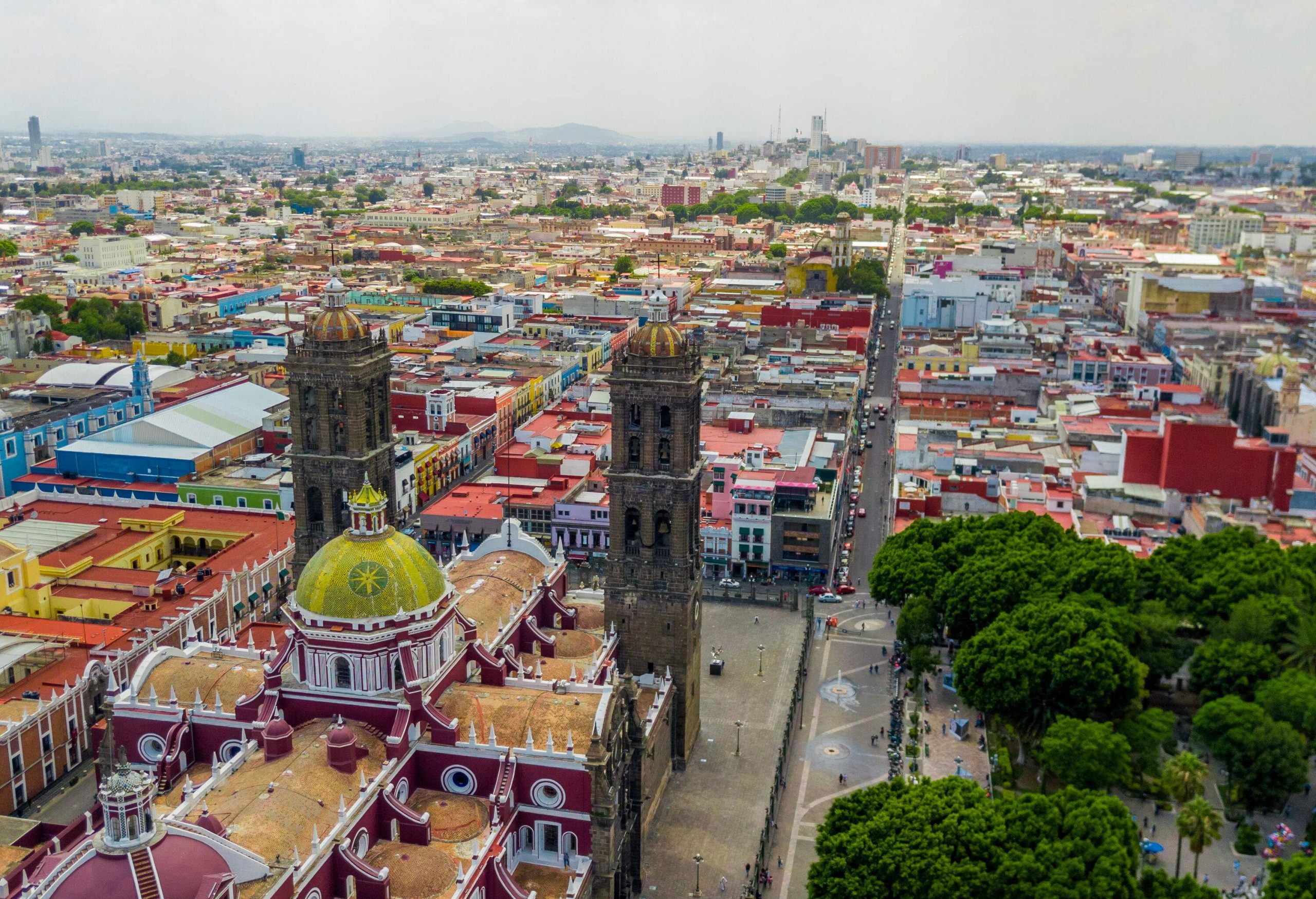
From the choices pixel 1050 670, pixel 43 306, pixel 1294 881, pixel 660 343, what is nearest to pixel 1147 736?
pixel 1050 670

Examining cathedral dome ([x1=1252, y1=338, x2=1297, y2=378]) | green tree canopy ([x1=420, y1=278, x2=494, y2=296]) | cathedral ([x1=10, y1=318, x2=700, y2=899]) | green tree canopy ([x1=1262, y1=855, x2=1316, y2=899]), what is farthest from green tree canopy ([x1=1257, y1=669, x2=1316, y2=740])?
green tree canopy ([x1=420, y1=278, x2=494, y2=296])

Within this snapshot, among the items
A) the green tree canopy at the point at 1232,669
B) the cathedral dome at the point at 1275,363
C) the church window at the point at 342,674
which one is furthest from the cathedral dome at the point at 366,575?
the cathedral dome at the point at 1275,363

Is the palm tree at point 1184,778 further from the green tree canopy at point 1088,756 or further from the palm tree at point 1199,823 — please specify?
the green tree canopy at point 1088,756

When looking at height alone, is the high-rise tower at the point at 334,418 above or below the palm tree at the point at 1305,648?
above

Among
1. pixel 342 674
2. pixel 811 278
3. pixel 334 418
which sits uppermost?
pixel 811 278

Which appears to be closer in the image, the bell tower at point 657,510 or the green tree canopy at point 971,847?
the green tree canopy at point 971,847

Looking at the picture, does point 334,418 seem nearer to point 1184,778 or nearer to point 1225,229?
point 1184,778

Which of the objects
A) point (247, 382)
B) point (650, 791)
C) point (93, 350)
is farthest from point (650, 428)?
point (93, 350)
